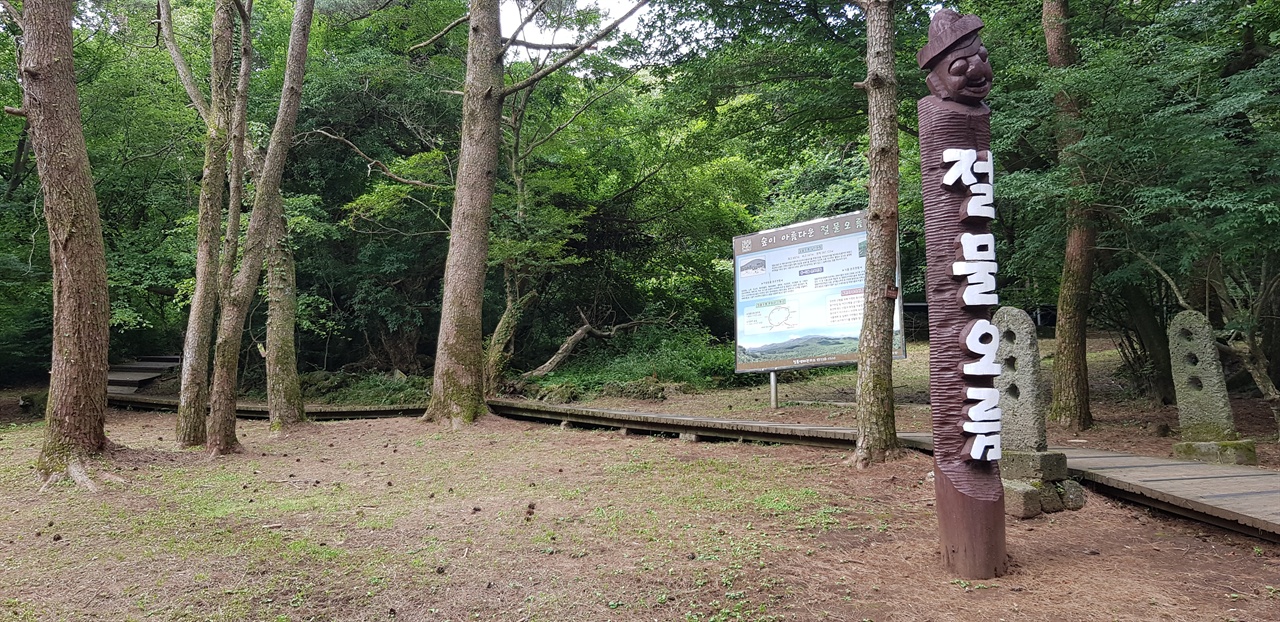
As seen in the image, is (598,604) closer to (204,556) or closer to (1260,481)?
(204,556)

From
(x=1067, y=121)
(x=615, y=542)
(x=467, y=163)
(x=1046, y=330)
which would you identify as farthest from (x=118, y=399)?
(x=1046, y=330)

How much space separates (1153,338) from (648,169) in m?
10.5

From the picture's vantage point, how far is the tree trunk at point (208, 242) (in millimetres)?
8422

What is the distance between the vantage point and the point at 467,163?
10578 mm

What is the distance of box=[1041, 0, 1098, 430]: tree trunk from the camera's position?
338 inches

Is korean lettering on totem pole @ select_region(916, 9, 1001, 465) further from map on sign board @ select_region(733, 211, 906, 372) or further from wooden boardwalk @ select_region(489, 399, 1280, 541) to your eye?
map on sign board @ select_region(733, 211, 906, 372)

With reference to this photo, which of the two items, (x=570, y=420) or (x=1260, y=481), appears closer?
(x=1260, y=481)

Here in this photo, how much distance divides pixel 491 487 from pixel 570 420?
4.50 metres

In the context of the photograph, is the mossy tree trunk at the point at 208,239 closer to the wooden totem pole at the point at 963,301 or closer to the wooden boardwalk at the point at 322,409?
the wooden boardwalk at the point at 322,409

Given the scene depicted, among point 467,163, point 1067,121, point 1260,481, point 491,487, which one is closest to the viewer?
point 1260,481

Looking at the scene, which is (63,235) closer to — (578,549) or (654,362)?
(578,549)

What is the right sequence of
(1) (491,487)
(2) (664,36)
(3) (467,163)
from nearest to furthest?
(1) (491,487) → (3) (467,163) → (2) (664,36)

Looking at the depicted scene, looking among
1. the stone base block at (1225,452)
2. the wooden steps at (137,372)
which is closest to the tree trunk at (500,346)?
the wooden steps at (137,372)

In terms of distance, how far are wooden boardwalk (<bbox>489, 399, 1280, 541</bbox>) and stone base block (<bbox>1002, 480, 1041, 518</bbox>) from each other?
2.27 ft
